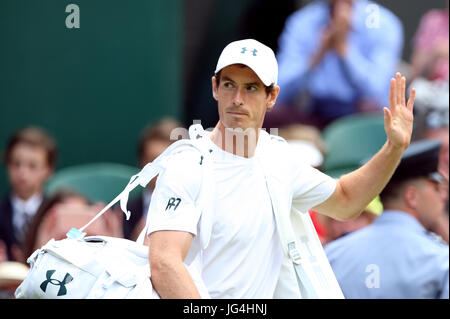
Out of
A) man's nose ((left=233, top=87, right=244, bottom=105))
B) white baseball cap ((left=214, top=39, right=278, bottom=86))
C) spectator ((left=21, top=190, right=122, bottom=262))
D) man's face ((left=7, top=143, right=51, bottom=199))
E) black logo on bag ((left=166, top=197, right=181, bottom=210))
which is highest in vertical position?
white baseball cap ((left=214, top=39, right=278, bottom=86))

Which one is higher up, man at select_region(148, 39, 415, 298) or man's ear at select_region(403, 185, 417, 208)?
man at select_region(148, 39, 415, 298)

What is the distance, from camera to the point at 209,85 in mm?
8469

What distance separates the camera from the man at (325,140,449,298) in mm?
5180

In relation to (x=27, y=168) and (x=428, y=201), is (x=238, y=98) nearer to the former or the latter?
(x=428, y=201)

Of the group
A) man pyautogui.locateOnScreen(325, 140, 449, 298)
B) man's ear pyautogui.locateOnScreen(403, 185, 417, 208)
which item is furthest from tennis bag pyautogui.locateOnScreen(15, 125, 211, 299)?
man's ear pyautogui.locateOnScreen(403, 185, 417, 208)

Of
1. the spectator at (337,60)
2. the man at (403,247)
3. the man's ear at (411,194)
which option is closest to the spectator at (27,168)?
the spectator at (337,60)

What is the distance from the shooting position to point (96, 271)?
371 centimetres

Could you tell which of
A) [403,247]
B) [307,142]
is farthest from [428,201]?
[307,142]

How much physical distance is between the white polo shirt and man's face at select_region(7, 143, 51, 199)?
3.74 meters

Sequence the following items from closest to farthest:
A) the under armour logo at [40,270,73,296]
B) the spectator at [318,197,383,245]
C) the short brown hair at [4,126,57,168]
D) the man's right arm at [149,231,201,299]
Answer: the man's right arm at [149,231,201,299] → the under armour logo at [40,270,73,296] → the spectator at [318,197,383,245] → the short brown hair at [4,126,57,168]

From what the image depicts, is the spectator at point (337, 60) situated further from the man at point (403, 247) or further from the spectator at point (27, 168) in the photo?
the man at point (403, 247)

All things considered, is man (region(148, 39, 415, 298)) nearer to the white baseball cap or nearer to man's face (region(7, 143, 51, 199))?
the white baseball cap
